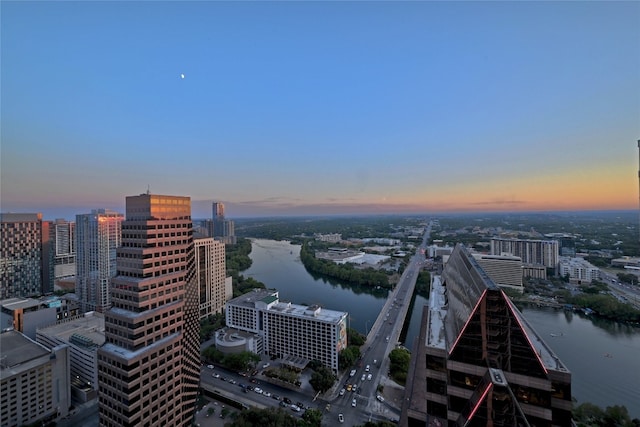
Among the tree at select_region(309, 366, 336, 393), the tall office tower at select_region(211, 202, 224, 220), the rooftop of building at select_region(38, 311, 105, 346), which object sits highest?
the tall office tower at select_region(211, 202, 224, 220)

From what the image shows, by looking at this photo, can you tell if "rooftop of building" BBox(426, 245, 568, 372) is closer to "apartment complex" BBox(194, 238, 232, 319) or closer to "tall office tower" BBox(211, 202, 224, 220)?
"apartment complex" BBox(194, 238, 232, 319)

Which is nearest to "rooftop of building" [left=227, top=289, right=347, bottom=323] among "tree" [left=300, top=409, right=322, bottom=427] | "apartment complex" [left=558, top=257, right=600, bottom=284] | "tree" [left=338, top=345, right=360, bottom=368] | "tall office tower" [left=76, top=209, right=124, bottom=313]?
"tree" [left=338, top=345, right=360, bottom=368]

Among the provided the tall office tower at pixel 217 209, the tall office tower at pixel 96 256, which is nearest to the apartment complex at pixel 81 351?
the tall office tower at pixel 96 256

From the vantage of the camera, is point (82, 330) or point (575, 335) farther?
Answer: point (575, 335)

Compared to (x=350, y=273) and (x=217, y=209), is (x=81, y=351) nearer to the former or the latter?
(x=350, y=273)

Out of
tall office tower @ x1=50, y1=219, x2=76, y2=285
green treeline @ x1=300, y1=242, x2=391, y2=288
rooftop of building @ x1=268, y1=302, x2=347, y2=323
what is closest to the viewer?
rooftop of building @ x1=268, y1=302, x2=347, y2=323

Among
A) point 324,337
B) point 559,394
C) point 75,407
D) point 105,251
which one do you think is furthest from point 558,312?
point 105,251

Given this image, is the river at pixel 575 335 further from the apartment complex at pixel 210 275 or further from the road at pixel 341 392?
the apartment complex at pixel 210 275

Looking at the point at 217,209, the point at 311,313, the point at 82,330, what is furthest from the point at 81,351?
the point at 217,209
